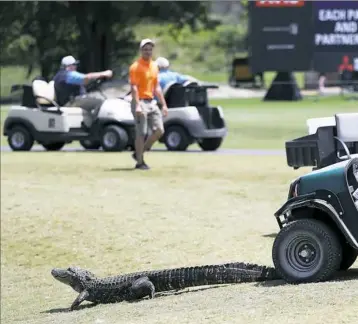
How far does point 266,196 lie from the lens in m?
15.7

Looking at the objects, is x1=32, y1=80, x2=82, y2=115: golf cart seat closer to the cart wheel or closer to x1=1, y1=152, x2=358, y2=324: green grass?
x1=1, y1=152, x2=358, y2=324: green grass

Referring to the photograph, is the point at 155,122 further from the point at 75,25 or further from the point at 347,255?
the point at 75,25

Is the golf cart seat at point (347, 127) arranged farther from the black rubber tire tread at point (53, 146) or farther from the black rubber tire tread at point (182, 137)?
the black rubber tire tread at point (53, 146)

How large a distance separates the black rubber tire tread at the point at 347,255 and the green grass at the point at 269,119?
15471mm

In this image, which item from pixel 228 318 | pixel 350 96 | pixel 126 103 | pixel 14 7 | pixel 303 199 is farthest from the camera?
pixel 14 7

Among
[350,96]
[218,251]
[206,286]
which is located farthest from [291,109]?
[206,286]

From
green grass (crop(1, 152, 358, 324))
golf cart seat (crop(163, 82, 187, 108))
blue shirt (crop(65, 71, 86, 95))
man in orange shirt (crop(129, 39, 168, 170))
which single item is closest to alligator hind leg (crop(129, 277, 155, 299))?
green grass (crop(1, 152, 358, 324))

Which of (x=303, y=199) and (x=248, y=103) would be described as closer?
(x=303, y=199)

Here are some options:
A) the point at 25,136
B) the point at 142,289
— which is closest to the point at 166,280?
the point at 142,289

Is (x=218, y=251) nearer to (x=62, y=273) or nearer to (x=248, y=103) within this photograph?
(x=62, y=273)

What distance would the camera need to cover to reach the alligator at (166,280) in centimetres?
943

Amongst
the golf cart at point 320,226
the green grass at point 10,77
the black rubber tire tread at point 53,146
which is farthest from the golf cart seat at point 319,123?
the green grass at point 10,77

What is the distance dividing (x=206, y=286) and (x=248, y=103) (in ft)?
129

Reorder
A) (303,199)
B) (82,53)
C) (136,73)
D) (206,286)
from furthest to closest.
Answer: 1. (82,53)
2. (136,73)
3. (206,286)
4. (303,199)
